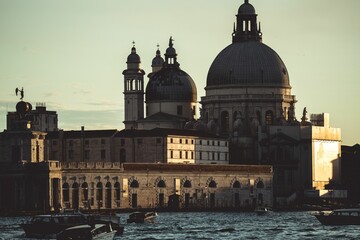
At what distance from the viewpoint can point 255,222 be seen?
574 ft

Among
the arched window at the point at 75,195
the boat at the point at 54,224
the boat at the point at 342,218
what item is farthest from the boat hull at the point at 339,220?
the arched window at the point at 75,195

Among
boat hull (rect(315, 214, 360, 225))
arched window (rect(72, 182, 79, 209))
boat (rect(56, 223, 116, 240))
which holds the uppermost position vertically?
arched window (rect(72, 182, 79, 209))

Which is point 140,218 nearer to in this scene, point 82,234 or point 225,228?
point 225,228

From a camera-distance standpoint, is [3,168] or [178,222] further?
[3,168]

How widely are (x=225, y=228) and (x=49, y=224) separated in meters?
19.8

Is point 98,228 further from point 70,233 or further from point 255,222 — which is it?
point 255,222

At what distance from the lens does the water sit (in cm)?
14575

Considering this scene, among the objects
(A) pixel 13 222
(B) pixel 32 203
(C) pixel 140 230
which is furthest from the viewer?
(B) pixel 32 203

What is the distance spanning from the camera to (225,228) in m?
159

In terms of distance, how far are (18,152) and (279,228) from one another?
42340mm

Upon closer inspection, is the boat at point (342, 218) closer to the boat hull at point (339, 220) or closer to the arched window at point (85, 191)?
the boat hull at point (339, 220)

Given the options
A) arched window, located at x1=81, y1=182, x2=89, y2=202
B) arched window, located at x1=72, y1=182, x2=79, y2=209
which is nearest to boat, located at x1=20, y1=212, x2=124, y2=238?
arched window, located at x1=72, y1=182, x2=79, y2=209

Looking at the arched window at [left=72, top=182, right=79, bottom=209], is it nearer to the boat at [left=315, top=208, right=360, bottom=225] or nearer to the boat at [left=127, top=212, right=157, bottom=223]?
the boat at [left=127, top=212, right=157, bottom=223]

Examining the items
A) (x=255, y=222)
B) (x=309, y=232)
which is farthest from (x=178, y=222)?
(x=309, y=232)
